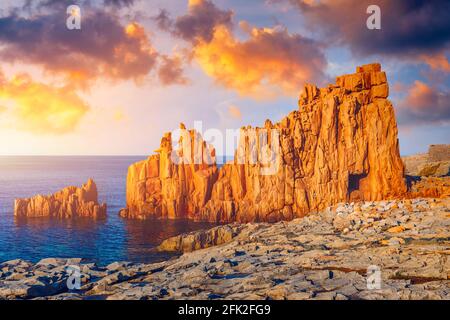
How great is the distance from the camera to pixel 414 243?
40.6m

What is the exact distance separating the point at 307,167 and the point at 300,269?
59.6 metres

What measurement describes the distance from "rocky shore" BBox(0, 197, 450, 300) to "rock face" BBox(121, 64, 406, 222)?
2863 cm

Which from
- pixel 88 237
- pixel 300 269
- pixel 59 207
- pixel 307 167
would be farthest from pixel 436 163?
pixel 59 207

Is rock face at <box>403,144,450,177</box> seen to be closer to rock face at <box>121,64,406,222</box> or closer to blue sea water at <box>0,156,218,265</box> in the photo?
rock face at <box>121,64,406,222</box>

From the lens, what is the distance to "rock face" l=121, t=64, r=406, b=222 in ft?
281

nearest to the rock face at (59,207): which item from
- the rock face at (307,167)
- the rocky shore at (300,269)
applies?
the rock face at (307,167)

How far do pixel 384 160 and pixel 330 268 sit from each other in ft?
189

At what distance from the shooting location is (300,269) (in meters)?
34.3

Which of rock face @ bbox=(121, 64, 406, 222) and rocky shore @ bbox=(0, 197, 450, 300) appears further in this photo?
rock face @ bbox=(121, 64, 406, 222)

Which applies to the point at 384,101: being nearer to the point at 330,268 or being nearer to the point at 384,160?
the point at 384,160

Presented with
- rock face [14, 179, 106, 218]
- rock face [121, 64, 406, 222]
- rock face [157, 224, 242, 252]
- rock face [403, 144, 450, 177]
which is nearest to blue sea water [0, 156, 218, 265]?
rock face [157, 224, 242, 252]

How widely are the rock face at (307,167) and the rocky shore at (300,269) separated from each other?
93.9 feet

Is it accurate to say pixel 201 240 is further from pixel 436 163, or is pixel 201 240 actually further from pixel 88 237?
pixel 436 163
